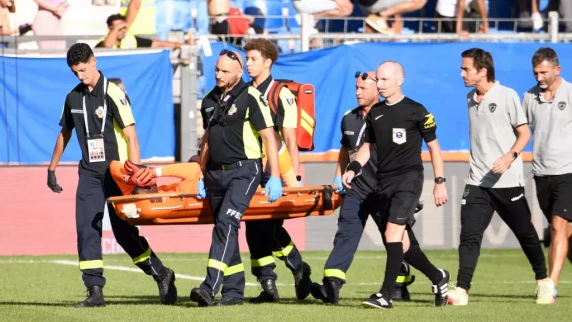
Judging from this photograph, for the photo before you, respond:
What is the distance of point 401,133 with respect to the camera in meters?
9.62

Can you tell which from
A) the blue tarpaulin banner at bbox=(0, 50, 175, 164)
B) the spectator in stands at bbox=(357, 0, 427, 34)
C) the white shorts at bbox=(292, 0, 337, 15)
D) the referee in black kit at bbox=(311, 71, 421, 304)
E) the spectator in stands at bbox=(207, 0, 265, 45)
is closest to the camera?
the referee in black kit at bbox=(311, 71, 421, 304)

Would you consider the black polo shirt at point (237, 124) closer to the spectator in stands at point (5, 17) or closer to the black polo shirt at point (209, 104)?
the black polo shirt at point (209, 104)

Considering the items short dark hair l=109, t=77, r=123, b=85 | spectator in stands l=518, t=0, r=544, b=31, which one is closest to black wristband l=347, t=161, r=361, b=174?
short dark hair l=109, t=77, r=123, b=85

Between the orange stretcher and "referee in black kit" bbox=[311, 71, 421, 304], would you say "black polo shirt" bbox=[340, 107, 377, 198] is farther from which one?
the orange stretcher

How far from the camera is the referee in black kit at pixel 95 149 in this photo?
9773 millimetres

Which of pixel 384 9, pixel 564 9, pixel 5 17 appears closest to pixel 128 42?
pixel 5 17

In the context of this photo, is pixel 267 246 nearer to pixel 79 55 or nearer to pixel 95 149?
pixel 95 149

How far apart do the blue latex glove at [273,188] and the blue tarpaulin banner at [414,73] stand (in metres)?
7.75

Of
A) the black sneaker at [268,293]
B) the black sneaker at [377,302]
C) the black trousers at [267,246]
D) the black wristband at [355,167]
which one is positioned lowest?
the black sneaker at [268,293]

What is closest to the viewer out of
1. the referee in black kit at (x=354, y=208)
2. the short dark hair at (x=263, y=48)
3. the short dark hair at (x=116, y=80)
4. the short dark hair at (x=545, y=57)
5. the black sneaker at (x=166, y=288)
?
the referee in black kit at (x=354, y=208)

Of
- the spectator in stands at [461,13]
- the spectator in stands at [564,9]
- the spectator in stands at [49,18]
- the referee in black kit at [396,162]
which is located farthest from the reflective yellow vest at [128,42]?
the referee in black kit at [396,162]

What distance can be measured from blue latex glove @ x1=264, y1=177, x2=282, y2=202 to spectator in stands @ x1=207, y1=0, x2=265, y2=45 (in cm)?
850

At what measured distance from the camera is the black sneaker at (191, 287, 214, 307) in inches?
368

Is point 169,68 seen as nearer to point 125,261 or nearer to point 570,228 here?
point 125,261
